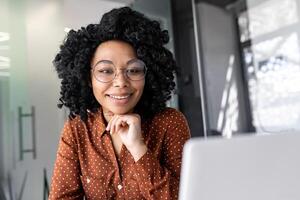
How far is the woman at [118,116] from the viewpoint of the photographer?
851 mm

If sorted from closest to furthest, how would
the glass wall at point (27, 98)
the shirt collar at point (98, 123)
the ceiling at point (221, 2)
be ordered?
the shirt collar at point (98, 123) → the glass wall at point (27, 98) → the ceiling at point (221, 2)

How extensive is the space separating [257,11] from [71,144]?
8.78 ft

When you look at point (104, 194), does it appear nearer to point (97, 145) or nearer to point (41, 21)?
point (97, 145)

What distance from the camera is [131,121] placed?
2.79 feet

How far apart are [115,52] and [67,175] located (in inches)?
12.7

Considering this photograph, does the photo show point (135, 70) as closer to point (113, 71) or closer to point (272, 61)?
point (113, 71)

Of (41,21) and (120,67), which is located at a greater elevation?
(41,21)

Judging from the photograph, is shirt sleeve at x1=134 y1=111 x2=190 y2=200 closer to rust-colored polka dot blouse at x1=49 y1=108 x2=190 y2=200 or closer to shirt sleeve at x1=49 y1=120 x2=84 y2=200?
rust-colored polka dot blouse at x1=49 y1=108 x2=190 y2=200

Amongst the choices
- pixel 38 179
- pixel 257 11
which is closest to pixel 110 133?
pixel 38 179

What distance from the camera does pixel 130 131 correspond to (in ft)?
2.77

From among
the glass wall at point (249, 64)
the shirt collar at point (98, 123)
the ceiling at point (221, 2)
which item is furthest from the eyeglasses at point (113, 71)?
the ceiling at point (221, 2)

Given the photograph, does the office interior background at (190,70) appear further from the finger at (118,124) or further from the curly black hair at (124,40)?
the finger at (118,124)

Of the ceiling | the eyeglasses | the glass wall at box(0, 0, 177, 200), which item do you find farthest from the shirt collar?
the ceiling

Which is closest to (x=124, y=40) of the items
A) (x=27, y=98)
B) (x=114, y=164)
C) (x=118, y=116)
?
(x=118, y=116)
